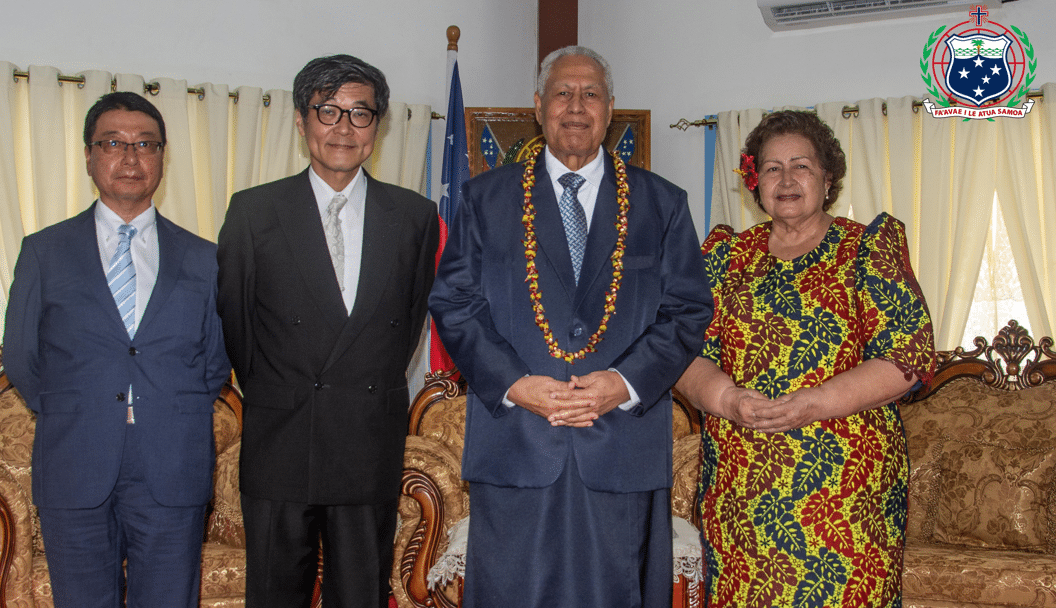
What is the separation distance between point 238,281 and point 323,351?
12.2 inches

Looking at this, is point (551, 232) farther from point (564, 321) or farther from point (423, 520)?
point (423, 520)

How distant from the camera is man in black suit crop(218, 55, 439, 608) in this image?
212cm

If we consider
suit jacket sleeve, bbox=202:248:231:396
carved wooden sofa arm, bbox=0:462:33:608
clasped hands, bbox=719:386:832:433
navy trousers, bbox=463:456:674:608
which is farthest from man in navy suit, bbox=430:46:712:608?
carved wooden sofa arm, bbox=0:462:33:608

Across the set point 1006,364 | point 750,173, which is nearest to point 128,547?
point 750,173

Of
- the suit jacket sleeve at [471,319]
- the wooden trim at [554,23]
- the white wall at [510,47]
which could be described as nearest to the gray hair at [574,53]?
the suit jacket sleeve at [471,319]

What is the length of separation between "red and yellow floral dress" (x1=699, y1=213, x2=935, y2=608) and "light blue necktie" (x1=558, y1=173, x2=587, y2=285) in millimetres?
458

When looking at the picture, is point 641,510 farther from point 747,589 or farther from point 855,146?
point 855,146

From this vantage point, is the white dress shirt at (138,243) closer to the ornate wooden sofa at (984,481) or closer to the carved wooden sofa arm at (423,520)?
the carved wooden sofa arm at (423,520)

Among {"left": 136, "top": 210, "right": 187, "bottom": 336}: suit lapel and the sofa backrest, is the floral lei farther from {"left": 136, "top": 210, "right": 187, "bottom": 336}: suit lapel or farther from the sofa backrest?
the sofa backrest

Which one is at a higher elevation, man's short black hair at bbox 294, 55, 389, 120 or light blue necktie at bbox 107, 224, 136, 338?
man's short black hair at bbox 294, 55, 389, 120

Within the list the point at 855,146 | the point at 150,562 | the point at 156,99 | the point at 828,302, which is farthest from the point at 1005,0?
the point at 150,562

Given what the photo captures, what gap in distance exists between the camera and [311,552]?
2164 millimetres

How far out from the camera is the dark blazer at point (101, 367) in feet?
7.31

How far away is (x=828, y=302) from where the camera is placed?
217 centimetres
